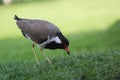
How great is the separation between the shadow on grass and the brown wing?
6649 mm

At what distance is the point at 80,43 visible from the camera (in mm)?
17016

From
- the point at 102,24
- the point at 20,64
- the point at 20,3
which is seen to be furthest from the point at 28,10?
the point at 20,64

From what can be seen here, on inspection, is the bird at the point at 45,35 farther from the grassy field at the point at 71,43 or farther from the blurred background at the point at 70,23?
the blurred background at the point at 70,23

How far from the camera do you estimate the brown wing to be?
27.0 feet

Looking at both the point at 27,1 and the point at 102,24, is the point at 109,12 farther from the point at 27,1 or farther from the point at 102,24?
the point at 27,1

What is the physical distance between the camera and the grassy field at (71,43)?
8.19 meters

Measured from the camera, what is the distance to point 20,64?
8852 millimetres

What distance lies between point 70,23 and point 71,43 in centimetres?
529

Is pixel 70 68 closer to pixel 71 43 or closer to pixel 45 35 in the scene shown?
pixel 45 35

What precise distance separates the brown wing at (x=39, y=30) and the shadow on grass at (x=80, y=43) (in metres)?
6.65

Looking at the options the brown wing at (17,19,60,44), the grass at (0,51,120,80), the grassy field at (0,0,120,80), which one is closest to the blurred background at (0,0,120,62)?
the grassy field at (0,0,120,80)

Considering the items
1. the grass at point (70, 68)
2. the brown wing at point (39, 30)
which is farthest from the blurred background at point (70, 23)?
the brown wing at point (39, 30)

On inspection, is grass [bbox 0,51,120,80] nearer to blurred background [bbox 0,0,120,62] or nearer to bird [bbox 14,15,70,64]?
bird [bbox 14,15,70,64]

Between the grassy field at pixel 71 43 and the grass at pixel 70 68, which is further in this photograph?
the grassy field at pixel 71 43
